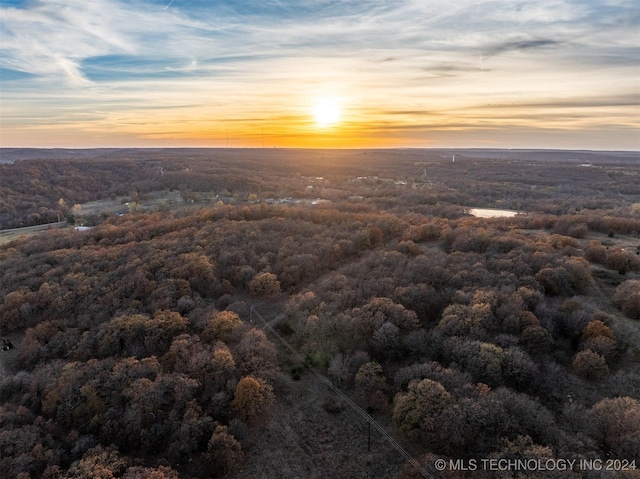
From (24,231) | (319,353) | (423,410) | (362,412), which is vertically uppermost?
(24,231)

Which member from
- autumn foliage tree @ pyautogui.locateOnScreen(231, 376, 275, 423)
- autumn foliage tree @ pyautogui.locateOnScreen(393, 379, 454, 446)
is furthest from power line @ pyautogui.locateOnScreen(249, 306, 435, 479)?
autumn foliage tree @ pyautogui.locateOnScreen(231, 376, 275, 423)

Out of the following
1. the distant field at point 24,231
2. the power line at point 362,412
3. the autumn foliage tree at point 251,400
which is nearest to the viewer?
the power line at point 362,412

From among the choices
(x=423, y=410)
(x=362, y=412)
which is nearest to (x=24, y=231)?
(x=362, y=412)

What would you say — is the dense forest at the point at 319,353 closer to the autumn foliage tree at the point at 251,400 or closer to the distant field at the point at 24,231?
the autumn foliage tree at the point at 251,400

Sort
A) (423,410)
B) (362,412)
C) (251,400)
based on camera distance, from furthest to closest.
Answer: (362,412) → (251,400) → (423,410)

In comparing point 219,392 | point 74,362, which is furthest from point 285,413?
point 74,362

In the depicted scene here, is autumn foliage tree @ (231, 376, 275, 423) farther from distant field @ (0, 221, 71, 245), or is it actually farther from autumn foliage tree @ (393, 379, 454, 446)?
distant field @ (0, 221, 71, 245)

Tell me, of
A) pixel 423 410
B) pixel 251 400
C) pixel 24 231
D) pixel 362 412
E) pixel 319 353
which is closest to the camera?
pixel 423 410

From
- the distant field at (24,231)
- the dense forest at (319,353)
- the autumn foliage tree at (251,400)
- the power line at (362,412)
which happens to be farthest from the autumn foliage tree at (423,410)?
the distant field at (24,231)

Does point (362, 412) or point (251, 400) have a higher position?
point (251, 400)

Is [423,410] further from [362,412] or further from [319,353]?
[319,353]
